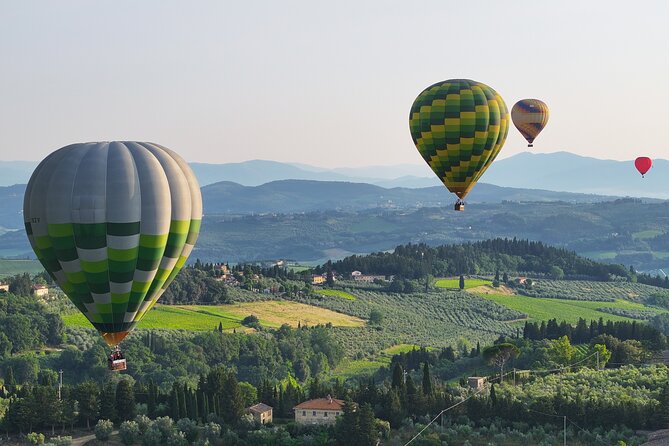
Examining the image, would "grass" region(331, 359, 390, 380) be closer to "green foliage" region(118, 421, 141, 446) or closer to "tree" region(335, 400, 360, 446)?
"green foliage" region(118, 421, 141, 446)

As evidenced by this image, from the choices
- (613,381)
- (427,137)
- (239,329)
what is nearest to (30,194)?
(427,137)

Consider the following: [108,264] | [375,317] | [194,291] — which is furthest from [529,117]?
[194,291]

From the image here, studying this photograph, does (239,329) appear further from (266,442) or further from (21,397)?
(266,442)

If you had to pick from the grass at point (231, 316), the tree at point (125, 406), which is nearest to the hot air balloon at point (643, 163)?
the grass at point (231, 316)

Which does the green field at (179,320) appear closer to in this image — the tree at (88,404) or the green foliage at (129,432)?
the tree at (88,404)

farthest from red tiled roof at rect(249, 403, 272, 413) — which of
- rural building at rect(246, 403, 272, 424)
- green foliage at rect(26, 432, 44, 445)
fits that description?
green foliage at rect(26, 432, 44, 445)

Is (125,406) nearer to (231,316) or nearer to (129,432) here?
(129,432)
